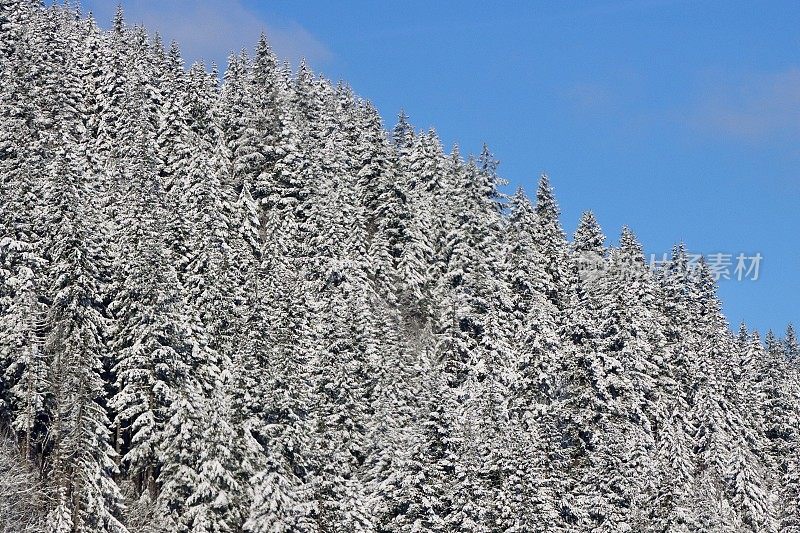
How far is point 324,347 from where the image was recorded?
51.5m

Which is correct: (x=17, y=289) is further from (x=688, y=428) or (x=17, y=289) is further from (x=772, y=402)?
(x=772, y=402)

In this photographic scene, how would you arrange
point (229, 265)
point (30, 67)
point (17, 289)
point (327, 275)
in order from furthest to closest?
point (30, 67)
point (327, 275)
point (229, 265)
point (17, 289)

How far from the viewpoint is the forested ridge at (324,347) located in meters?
42.5

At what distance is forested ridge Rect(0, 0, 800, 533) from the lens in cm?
4253

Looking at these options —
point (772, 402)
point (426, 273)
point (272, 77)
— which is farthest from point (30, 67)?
point (772, 402)

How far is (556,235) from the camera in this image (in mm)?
67750

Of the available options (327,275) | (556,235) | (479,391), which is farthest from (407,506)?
(556,235)

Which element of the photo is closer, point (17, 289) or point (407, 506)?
point (407, 506)

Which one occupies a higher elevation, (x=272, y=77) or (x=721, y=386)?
(x=272, y=77)

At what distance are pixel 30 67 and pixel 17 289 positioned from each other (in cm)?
3493

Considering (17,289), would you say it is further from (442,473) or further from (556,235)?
(556,235)

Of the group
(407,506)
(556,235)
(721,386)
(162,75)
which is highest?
(162,75)

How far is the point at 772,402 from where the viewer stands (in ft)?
249

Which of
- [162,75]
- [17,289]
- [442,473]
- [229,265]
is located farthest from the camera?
[162,75]
